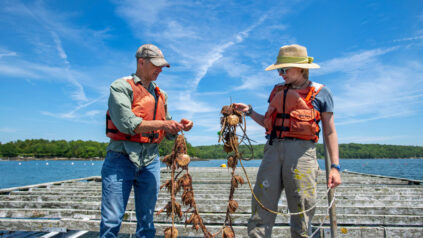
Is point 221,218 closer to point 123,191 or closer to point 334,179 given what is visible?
point 123,191

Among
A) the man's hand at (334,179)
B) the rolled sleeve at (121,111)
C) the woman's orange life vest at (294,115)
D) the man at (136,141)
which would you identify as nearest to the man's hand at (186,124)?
the man at (136,141)

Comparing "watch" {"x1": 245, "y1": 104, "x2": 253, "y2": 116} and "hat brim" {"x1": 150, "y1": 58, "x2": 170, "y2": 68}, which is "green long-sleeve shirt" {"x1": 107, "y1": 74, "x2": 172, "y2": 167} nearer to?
"hat brim" {"x1": 150, "y1": 58, "x2": 170, "y2": 68}

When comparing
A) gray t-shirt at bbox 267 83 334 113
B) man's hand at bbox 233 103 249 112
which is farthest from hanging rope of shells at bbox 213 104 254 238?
gray t-shirt at bbox 267 83 334 113

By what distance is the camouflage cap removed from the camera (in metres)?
2.76

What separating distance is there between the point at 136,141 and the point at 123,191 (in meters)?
0.49

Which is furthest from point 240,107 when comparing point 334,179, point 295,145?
point 334,179

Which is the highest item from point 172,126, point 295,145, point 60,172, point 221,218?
point 172,126

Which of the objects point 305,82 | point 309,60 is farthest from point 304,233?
point 309,60

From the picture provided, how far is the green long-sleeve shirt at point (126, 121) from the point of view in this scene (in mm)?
2525

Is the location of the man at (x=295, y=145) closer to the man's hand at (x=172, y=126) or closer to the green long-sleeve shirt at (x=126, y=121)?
the man's hand at (x=172, y=126)

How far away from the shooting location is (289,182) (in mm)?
2469

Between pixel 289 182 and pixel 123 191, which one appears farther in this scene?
pixel 123 191

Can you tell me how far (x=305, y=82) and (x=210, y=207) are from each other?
132 inches

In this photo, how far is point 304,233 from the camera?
7.95 feet
